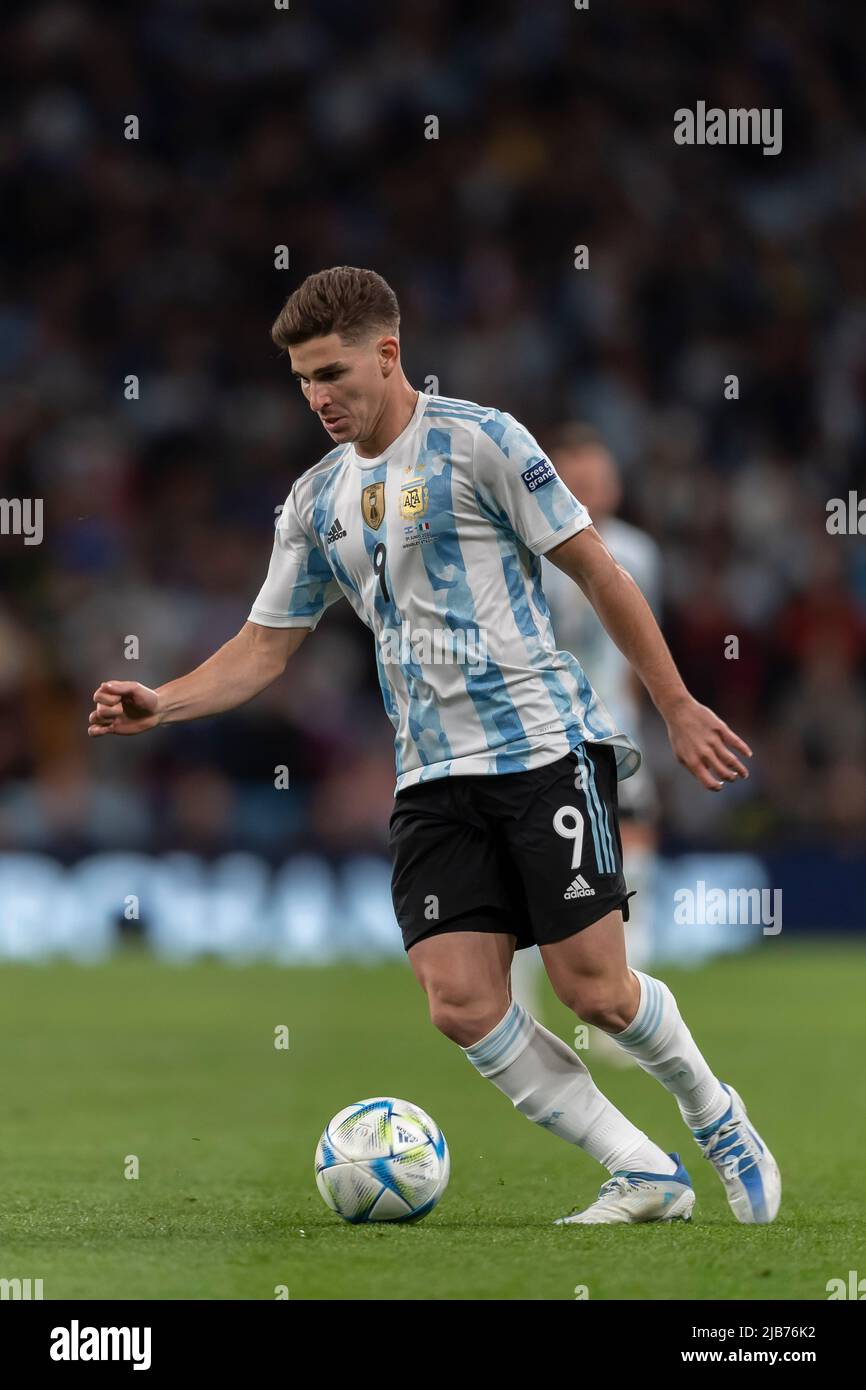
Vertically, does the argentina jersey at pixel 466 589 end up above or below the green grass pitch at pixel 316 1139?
above

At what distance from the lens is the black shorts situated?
4719mm

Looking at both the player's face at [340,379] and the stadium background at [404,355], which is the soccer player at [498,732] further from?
the stadium background at [404,355]

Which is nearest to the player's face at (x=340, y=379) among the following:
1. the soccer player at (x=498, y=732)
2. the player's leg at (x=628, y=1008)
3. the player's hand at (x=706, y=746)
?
the soccer player at (x=498, y=732)

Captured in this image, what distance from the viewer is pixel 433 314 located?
1694cm

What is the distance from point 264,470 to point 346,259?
2.12 metres

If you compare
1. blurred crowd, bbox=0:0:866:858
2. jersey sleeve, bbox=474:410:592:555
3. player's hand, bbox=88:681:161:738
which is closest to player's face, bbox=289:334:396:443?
jersey sleeve, bbox=474:410:592:555

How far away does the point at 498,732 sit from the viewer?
15.8ft

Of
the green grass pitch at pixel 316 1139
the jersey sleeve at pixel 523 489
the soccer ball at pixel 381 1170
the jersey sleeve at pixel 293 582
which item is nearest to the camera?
the green grass pitch at pixel 316 1139

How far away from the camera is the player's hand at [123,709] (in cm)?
480

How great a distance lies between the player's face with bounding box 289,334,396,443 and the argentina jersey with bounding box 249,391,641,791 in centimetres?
16

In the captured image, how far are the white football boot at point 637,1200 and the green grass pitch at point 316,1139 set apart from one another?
0.20ft

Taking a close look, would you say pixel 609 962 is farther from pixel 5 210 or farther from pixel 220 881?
pixel 5 210

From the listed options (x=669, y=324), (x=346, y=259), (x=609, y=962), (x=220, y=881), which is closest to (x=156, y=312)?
(x=346, y=259)

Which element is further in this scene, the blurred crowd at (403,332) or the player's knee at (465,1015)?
the blurred crowd at (403,332)
